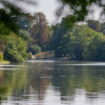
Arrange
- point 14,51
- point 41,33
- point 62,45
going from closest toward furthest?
1. point 14,51
2. point 62,45
3. point 41,33

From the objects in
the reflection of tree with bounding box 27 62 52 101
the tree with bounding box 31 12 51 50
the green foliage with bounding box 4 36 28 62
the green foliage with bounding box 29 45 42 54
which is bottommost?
the reflection of tree with bounding box 27 62 52 101

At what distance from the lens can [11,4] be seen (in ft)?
13.7

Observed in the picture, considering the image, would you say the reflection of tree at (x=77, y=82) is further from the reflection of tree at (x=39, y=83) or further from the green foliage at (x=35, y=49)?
the green foliage at (x=35, y=49)

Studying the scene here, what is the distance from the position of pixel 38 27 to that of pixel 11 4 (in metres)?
161

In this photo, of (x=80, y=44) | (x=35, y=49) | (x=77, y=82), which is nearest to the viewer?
(x=77, y=82)

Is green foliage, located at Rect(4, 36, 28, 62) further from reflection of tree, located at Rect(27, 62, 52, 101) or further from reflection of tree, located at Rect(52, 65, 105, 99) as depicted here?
reflection of tree, located at Rect(52, 65, 105, 99)

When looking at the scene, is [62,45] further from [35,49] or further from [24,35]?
[24,35]

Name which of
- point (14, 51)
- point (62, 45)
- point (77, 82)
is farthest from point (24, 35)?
point (62, 45)

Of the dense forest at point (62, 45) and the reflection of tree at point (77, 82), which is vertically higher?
→ the dense forest at point (62, 45)

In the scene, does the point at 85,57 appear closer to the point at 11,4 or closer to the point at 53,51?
the point at 53,51

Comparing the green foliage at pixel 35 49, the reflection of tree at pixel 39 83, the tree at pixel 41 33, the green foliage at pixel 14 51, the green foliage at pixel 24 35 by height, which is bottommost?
the reflection of tree at pixel 39 83

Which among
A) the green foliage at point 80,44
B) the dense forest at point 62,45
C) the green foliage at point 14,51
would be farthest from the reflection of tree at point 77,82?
the green foliage at point 80,44

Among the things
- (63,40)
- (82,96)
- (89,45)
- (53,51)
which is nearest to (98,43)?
(89,45)

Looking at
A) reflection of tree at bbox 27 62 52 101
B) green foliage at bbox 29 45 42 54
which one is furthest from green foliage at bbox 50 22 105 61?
reflection of tree at bbox 27 62 52 101
